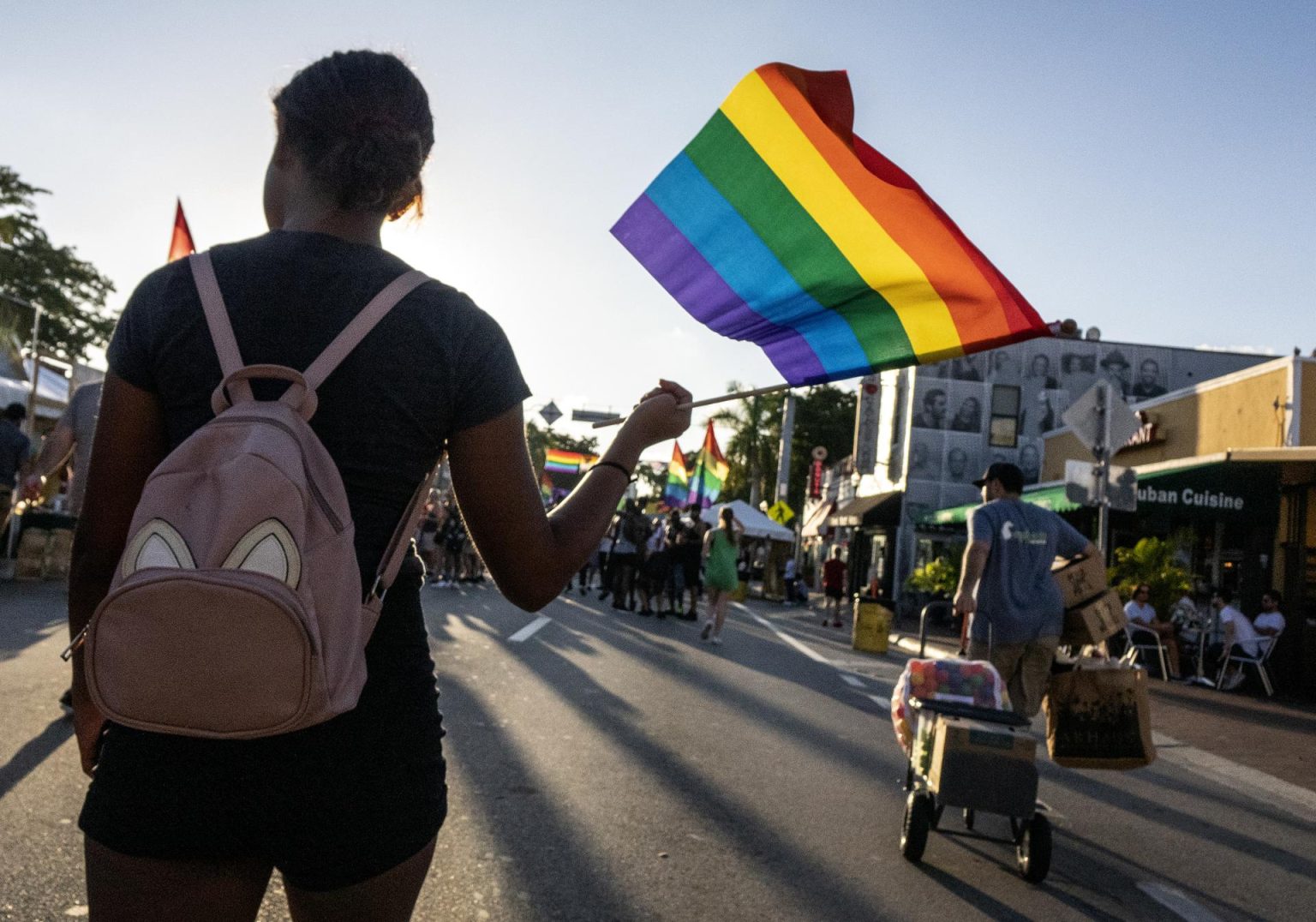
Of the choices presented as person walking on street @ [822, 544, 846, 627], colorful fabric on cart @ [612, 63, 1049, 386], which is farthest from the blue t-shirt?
person walking on street @ [822, 544, 846, 627]

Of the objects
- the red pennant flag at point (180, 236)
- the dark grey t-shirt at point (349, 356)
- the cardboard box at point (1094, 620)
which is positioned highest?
the red pennant flag at point (180, 236)

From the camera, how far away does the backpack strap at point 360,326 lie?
1586 millimetres

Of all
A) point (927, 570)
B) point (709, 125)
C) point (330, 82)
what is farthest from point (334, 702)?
point (927, 570)

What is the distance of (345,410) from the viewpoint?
64.1 inches

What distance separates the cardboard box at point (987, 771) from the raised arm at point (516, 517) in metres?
3.50

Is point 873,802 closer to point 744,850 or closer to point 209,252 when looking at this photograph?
point 744,850

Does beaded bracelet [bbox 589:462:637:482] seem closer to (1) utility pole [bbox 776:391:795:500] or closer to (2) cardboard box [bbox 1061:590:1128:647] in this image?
(2) cardboard box [bbox 1061:590:1128:647]

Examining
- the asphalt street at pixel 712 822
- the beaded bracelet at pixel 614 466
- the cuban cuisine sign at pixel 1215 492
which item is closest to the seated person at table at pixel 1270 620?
the cuban cuisine sign at pixel 1215 492

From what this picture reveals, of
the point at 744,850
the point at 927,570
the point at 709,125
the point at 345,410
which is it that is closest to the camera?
the point at 345,410

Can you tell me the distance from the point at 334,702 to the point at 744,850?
411cm

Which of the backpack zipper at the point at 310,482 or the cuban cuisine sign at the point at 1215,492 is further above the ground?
the cuban cuisine sign at the point at 1215,492

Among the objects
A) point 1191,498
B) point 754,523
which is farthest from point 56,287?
point 1191,498

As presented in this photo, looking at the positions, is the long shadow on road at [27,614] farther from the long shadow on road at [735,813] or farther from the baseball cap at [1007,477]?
the baseball cap at [1007,477]

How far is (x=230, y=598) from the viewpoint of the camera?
1.36m
